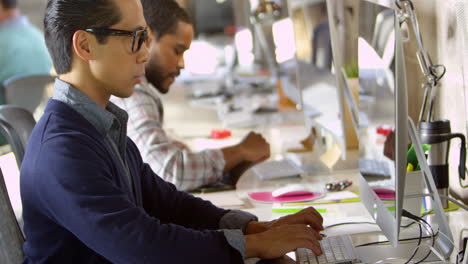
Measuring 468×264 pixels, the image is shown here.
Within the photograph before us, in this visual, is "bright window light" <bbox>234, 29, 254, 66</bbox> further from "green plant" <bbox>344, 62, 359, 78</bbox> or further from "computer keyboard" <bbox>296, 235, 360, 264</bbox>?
"computer keyboard" <bbox>296, 235, 360, 264</bbox>

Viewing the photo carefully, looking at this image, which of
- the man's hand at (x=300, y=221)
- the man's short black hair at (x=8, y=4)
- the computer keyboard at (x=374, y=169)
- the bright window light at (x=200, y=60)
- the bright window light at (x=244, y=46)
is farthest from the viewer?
the bright window light at (x=200, y=60)

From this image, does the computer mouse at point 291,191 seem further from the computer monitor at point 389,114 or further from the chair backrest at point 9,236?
the chair backrest at point 9,236

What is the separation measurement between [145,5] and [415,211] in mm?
1244

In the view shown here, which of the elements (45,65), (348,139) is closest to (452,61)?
(348,139)

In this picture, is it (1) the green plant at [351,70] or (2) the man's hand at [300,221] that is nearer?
(2) the man's hand at [300,221]

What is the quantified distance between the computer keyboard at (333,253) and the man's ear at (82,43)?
60 cm

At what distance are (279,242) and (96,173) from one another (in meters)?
0.39

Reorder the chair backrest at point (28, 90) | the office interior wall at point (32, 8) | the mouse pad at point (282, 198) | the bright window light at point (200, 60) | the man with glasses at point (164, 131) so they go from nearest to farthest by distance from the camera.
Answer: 1. the mouse pad at point (282, 198)
2. the man with glasses at point (164, 131)
3. the chair backrest at point (28, 90)
4. the bright window light at point (200, 60)
5. the office interior wall at point (32, 8)

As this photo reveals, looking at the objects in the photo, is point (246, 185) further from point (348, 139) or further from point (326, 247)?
point (326, 247)

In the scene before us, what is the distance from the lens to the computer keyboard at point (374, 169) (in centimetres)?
185

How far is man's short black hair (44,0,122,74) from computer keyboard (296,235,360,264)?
23.8 inches

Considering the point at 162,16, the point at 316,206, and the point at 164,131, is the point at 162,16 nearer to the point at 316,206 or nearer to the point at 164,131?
the point at 164,131

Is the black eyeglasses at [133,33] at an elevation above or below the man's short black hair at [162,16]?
above

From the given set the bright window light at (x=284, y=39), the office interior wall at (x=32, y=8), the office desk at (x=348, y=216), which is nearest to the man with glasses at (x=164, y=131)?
the office desk at (x=348, y=216)
